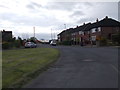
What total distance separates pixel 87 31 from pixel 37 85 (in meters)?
89.4

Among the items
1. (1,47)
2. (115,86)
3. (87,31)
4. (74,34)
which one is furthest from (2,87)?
(74,34)

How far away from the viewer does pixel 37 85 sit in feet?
31.5

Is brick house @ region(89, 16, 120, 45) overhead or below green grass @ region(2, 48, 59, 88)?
overhead

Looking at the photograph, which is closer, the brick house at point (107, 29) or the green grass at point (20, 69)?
the green grass at point (20, 69)

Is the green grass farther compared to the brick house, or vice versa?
the brick house

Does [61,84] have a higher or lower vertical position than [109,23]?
lower

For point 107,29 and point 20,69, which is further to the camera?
point 107,29

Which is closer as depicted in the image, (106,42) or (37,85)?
(37,85)

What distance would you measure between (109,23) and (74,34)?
135ft

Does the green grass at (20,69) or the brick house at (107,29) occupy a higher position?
the brick house at (107,29)

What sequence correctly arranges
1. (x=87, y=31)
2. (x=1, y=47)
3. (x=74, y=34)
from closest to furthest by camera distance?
1. (x=1, y=47)
2. (x=87, y=31)
3. (x=74, y=34)

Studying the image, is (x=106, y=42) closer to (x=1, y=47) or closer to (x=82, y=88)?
(x=1, y=47)

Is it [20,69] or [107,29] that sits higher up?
[107,29]

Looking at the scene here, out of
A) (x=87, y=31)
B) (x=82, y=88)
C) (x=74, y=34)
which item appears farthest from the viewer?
(x=74, y=34)
